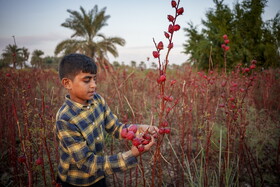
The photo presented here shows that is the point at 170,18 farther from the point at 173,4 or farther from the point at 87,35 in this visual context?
the point at 87,35

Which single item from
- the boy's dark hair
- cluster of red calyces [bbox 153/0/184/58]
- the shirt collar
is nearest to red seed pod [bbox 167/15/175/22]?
cluster of red calyces [bbox 153/0/184/58]

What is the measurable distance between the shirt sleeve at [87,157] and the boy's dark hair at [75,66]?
44cm

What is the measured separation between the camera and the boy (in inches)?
47.8

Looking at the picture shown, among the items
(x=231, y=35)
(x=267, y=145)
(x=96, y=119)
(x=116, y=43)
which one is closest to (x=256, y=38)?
(x=231, y=35)

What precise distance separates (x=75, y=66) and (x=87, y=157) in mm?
751

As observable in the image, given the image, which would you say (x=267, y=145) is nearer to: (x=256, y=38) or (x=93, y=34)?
(x=256, y=38)

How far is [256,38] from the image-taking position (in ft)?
40.5

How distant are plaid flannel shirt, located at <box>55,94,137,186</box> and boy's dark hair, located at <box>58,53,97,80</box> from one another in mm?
218

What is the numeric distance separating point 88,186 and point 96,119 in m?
0.60

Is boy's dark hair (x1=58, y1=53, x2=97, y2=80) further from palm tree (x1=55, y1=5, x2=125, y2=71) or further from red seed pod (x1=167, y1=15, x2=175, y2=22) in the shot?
palm tree (x1=55, y1=5, x2=125, y2=71)

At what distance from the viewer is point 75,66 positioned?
1.48 metres

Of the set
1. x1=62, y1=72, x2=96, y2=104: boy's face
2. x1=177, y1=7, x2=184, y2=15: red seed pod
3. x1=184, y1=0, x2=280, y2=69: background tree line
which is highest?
x1=184, y1=0, x2=280, y2=69: background tree line

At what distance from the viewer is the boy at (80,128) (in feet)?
3.98

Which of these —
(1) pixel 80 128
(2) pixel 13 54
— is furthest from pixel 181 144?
(2) pixel 13 54
